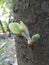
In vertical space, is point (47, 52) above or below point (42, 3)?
below

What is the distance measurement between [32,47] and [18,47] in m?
0.05

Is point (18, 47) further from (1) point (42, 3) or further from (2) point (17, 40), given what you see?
(1) point (42, 3)

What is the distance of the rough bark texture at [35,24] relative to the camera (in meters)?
0.36

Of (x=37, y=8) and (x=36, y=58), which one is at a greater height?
(x=37, y=8)

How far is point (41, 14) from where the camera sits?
363 mm

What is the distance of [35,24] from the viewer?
1.22 feet

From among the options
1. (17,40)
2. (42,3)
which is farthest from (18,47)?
(42,3)

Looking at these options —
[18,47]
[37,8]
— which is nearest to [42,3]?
[37,8]

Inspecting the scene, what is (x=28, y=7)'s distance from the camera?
1.22 ft

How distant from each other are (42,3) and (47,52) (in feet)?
0.33

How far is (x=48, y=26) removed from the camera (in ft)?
1.19

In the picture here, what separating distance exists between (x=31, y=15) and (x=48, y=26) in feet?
0.13

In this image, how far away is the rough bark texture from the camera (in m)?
0.36

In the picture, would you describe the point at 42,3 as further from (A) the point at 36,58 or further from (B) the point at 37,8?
(A) the point at 36,58
